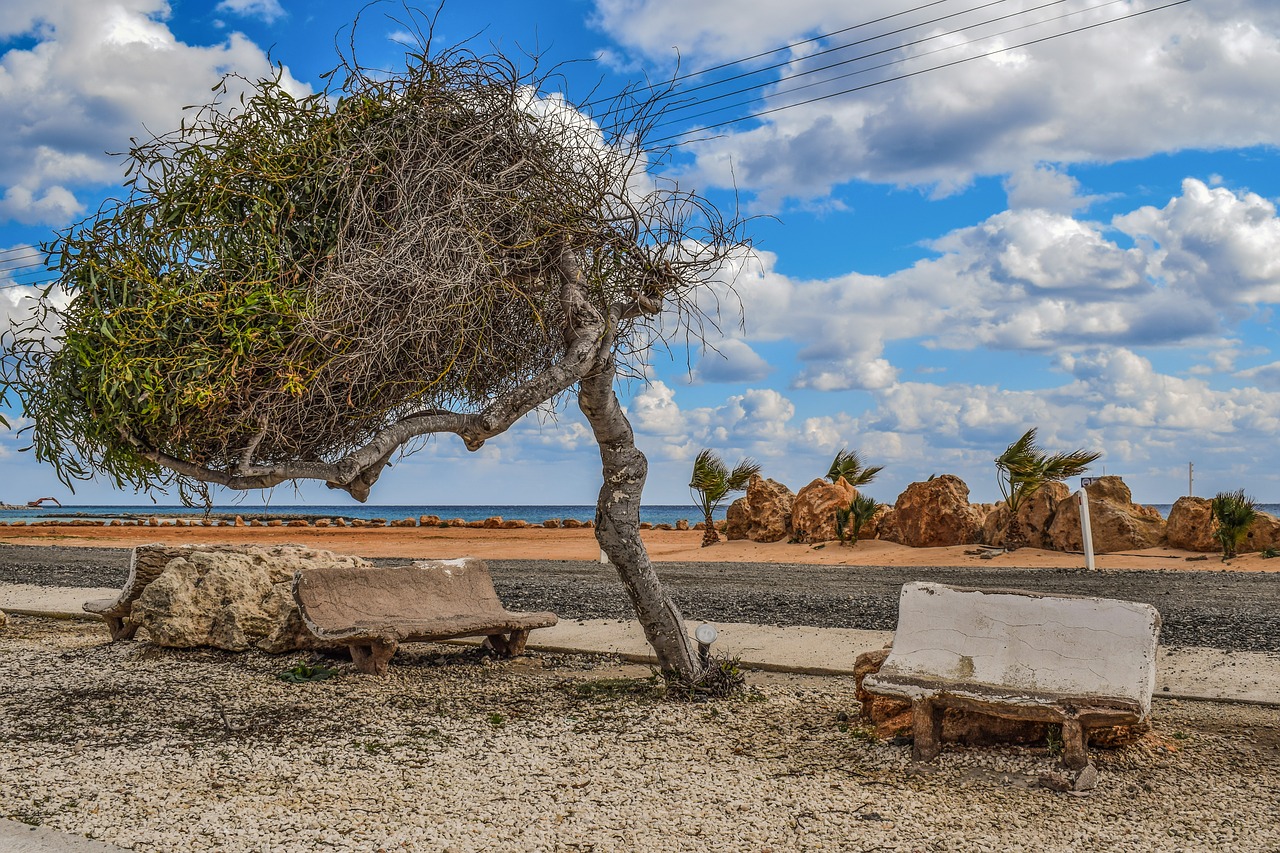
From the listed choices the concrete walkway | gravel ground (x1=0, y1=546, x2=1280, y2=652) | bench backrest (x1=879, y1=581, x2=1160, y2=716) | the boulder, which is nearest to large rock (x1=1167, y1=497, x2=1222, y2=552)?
the boulder

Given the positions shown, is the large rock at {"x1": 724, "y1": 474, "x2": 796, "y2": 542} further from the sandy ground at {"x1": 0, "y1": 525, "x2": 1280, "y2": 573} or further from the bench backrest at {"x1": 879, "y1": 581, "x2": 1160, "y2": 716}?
the bench backrest at {"x1": 879, "y1": 581, "x2": 1160, "y2": 716}

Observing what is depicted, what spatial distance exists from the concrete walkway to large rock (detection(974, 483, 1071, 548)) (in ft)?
Result: 34.1

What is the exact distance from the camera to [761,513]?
2358 cm

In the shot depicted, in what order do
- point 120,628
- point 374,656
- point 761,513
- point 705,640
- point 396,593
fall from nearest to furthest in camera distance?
point 705,640 < point 374,656 < point 396,593 < point 120,628 < point 761,513

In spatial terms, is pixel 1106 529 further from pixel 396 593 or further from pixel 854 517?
pixel 396 593

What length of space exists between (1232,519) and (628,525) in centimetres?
1487

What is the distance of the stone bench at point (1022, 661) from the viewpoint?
504cm

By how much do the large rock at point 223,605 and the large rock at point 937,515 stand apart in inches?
562

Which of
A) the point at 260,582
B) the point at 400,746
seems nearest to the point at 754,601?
the point at 260,582

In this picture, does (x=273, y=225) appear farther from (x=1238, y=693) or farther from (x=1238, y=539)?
(x=1238, y=539)

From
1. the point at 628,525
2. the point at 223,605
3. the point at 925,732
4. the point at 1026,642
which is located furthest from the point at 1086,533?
the point at 223,605

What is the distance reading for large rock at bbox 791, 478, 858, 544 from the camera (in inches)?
880

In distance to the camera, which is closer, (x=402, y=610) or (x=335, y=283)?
(x=335, y=283)

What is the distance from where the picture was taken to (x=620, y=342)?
7020 millimetres
